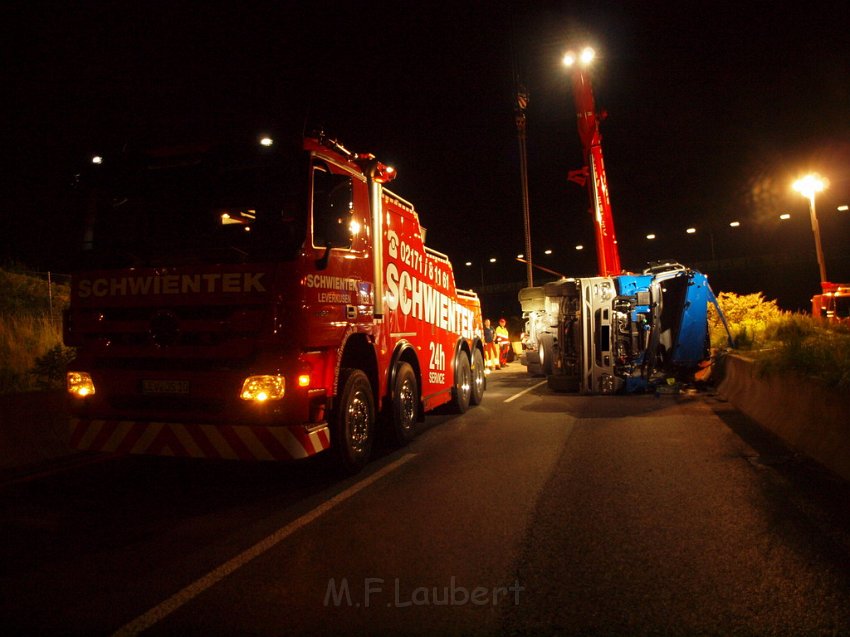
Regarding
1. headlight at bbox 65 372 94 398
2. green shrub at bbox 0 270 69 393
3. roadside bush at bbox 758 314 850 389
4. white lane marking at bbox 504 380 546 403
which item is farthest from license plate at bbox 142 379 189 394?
white lane marking at bbox 504 380 546 403

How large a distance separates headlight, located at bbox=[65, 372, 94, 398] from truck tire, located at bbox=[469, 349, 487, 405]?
6.78 metres

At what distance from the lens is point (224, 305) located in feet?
17.1

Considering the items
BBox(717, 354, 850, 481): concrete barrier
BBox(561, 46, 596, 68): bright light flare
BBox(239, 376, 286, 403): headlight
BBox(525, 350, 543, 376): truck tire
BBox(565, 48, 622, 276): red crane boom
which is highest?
BBox(561, 46, 596, 68): bright light flare

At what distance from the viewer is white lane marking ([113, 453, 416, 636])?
10.0ft

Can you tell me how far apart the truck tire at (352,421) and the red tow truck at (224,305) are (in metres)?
0.02

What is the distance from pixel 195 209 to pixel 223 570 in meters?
3.33

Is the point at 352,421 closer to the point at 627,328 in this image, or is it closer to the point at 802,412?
the point at 802,412

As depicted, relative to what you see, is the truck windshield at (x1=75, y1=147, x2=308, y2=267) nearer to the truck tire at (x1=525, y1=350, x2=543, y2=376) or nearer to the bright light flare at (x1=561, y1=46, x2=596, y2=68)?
the truck tire at (x1=525, y1=350, x2=543, y2=376)

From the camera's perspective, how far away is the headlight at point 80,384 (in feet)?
18.5

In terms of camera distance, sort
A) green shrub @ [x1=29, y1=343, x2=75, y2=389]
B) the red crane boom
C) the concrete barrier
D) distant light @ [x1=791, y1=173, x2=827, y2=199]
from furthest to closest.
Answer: distant light @ [x1=791, y1=173, x2=827, y2=199] < the red crane boom < green shrub @ [x1=29, y1=343, x2=75, y2=389] < the concrete barrier

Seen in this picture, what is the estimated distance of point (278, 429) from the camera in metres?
5.10

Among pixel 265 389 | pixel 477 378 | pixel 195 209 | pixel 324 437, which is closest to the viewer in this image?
pixel 265 389

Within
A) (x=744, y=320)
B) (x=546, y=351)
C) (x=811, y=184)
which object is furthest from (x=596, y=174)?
(x=811, y=184)

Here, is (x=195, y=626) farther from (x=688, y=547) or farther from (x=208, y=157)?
(x=208, y=157)
